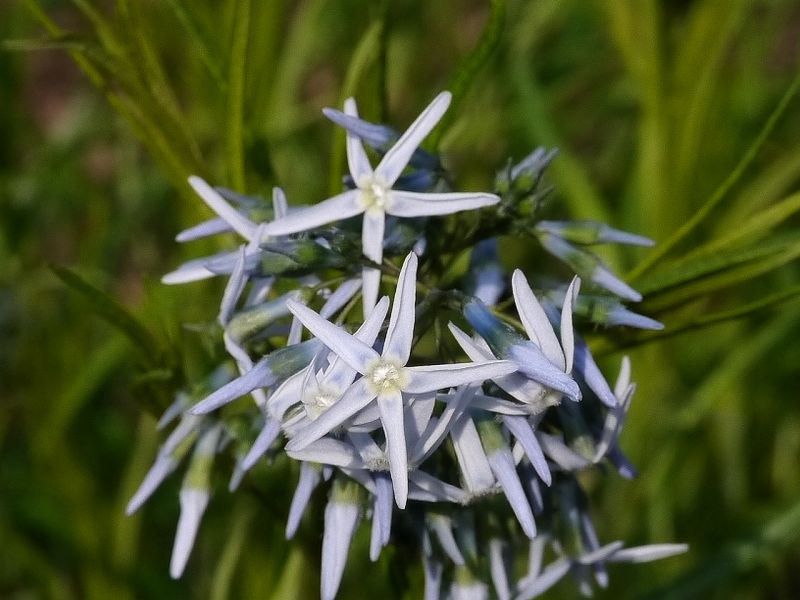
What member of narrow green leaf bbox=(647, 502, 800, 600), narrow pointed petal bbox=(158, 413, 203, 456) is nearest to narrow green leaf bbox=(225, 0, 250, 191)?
narrow pointed petal bbox=(158, 413, 203, 456)

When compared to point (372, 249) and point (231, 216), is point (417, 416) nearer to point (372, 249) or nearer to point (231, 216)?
point (372, 249)

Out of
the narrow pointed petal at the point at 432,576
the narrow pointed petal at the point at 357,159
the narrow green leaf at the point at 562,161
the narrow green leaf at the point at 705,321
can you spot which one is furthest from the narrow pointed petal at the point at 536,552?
the narrow green leaf at the point at 562,161

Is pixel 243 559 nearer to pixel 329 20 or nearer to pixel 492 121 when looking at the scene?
pixel 492 121

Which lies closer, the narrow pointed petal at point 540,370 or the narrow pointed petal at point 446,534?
the narrow pointed petal at point 540,370

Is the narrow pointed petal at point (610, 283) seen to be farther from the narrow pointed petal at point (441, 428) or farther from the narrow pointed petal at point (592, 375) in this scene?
the narrow pointed petal at point (441, 428)

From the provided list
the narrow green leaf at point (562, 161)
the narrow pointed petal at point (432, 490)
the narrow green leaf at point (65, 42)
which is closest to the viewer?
the narrow pointed petal at point (432, 490)

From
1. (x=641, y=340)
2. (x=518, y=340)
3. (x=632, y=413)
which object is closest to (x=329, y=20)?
(x=632, y=413)
